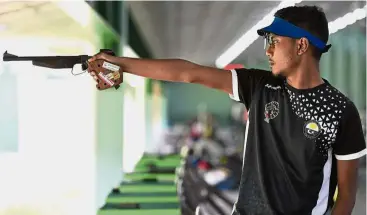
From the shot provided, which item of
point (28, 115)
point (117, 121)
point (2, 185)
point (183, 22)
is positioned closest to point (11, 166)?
point (2, 185)

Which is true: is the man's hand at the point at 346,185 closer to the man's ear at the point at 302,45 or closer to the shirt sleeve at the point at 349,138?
the shirt sleeve at the point at 349,138

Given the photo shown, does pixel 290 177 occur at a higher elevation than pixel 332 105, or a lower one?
lower

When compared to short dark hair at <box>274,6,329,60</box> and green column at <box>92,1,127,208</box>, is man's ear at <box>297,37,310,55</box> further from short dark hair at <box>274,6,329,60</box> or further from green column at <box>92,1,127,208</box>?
green column at <box>92,1,127,208</box>

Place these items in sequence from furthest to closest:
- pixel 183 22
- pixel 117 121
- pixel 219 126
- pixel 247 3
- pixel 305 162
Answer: pixel 219 126
pixel 183 22
pixel 117 121
pixel 247 3
pixel 305 162

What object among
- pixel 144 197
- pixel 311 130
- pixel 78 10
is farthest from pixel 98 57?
pixel 144 197

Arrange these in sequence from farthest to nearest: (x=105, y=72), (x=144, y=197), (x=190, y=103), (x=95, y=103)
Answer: (x=190, y=103)
(x=144, y=197)
(x=95, y=103)
(x=105, y=72)

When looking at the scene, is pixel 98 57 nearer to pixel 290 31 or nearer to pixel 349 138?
pixel 290 31

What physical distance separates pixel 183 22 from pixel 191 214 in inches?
133

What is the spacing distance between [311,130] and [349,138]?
13cm

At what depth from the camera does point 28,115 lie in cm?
229

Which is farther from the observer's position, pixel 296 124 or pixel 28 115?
pixel 28 115

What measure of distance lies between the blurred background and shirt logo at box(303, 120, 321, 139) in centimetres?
75

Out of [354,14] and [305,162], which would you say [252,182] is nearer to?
[305,162]

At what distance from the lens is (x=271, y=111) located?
1824 millimetres
